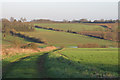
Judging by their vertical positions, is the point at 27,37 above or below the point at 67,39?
above

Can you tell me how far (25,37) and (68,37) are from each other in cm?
1865

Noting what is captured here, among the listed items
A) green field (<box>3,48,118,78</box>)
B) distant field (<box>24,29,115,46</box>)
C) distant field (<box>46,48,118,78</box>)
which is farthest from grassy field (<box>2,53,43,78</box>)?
distant field (<box>24,29,115,46</box>)

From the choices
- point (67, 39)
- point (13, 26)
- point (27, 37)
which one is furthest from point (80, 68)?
point (13, 26)

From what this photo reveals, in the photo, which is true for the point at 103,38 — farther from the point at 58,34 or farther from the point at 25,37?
the point at 25,37

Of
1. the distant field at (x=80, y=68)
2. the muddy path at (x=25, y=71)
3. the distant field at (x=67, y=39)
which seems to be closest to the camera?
the distant field at (x=80, y=68)

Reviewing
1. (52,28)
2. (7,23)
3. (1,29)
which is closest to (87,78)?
(1,29)

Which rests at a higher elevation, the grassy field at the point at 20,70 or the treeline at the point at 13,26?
the treeline at the point at 13,26

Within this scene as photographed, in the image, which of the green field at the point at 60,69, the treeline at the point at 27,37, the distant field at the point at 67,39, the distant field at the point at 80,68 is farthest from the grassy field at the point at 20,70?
the treeline at the point at 27,37

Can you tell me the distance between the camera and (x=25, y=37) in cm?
8806

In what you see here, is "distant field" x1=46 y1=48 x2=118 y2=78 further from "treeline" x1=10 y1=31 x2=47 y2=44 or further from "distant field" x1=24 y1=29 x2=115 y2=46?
"treeline" x1=10 y1=31 x2=47 y2=44

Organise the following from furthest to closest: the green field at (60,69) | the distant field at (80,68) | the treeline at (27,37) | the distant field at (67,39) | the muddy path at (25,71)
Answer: the treeline at (27,37)
the distant field at (67,39)
the muddy path at (25,71)
the green field at (60,69)
the distant field at (80,68)

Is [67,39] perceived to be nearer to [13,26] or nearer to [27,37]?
[27,37]

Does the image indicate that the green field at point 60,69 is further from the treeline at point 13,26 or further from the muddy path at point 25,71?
the treeline at point 13,26

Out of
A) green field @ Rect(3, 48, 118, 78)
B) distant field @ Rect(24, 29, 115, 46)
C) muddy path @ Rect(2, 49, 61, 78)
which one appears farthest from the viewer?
distant field @ Rect(24, 29, 115, 46)
